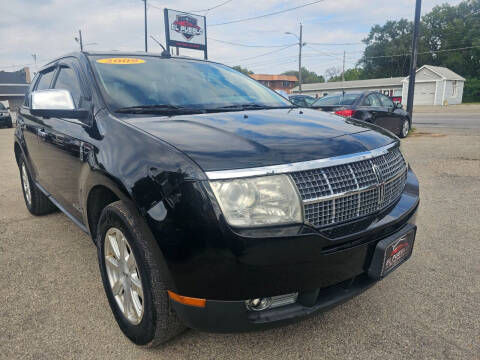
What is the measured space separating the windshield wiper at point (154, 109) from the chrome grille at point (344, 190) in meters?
1.12

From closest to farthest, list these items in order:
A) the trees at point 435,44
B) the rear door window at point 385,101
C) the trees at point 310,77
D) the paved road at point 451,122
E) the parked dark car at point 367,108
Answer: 1. the parked dark car at point 367,108
2. the rear door window at point 385,101
3. the paved road at point 451,122
4. the trees at point 435,44
5. the trees at point 310,77

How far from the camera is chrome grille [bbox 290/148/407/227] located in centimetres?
164

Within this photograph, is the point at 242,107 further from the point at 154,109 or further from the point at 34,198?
the point at 34,198

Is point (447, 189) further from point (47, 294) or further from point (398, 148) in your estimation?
point (47, 294)

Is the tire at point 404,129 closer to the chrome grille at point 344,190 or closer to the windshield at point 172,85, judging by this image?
the windshield at point 172,85

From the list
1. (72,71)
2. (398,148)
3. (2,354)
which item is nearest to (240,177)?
(398,148)

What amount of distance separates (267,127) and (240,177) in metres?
0.61

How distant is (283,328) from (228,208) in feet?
3.41

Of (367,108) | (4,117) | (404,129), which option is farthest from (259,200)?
(4,117)

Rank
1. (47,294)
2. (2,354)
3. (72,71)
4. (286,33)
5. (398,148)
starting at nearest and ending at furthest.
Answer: (2,354), (398,148), (47,294), (72,71), (286,33)

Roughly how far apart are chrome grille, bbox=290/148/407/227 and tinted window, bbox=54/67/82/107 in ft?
5.98

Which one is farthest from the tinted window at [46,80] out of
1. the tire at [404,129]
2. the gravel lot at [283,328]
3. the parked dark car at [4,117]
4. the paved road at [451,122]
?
the parked dark car at [4,117]

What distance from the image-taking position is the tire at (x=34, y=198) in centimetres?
409

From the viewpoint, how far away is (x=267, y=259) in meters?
1.54
